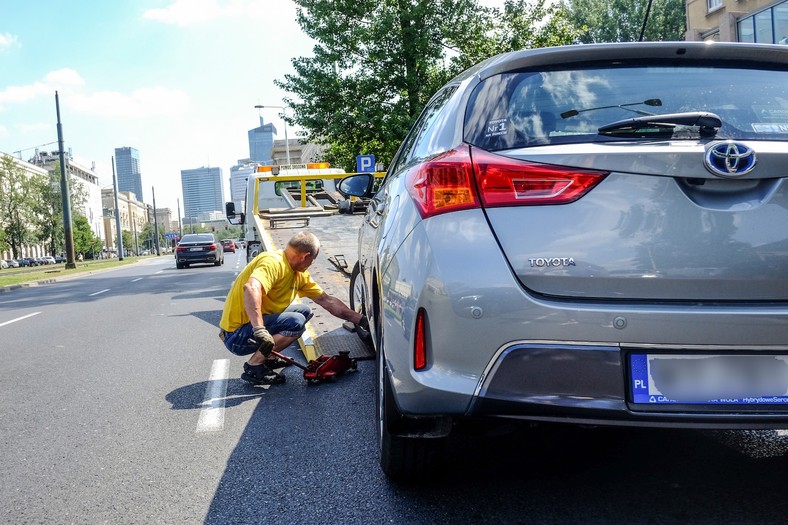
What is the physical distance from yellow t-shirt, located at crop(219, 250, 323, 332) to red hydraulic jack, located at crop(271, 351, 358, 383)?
0.37m

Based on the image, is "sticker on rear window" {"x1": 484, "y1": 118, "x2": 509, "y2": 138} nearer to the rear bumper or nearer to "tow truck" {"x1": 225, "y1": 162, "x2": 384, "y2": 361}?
the rear bumper

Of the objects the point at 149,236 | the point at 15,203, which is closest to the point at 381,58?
the point at 15,203

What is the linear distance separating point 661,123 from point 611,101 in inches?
8.2

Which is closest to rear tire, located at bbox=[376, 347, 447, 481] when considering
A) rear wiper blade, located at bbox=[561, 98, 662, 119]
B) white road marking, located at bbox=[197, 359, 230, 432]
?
rear wiper blade, located at bbox=[561, 98, 662, 119]

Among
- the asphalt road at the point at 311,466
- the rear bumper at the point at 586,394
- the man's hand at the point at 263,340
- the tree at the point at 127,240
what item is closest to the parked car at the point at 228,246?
the tree at the point at 127,240

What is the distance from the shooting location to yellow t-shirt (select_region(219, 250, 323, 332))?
5.32 metres

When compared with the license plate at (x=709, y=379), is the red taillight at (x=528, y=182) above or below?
above

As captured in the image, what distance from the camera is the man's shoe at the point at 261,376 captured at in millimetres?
5418

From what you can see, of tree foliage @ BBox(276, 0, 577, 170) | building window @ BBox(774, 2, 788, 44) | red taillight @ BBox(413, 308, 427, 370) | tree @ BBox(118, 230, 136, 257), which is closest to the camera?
red taillight @ BBox(413, 308, 427, 370)

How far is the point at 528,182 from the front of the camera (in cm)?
242

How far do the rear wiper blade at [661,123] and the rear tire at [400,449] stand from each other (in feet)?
4.12

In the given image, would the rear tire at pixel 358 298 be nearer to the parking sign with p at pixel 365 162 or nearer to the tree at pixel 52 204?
the parking sign with p at pixel 365 162

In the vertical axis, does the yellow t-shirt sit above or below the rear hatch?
below

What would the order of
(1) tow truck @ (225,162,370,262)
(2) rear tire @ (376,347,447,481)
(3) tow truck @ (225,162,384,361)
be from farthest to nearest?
(1) tow truck @ (225,162,370,262), (3) tow truck @ (225,162,384,361), (2) rear tire @ (376,347,447,481)
